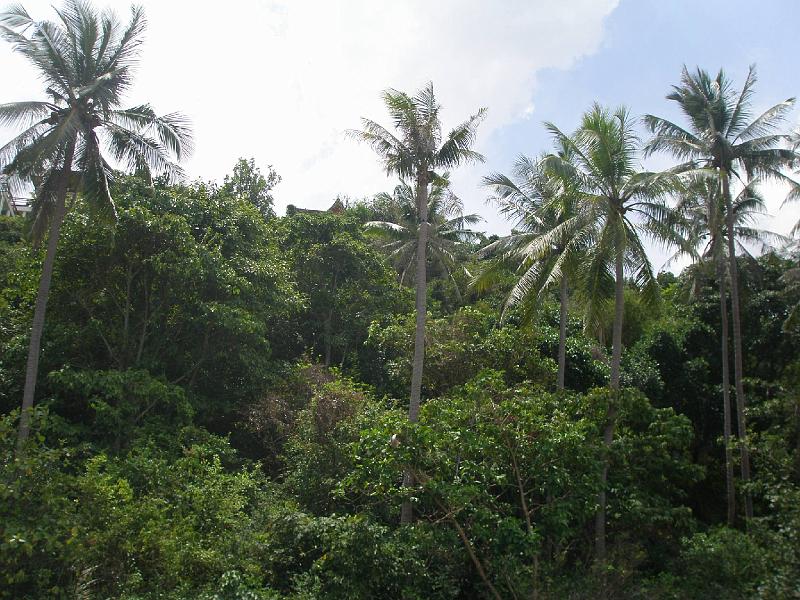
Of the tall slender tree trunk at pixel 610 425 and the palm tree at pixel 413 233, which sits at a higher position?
the palm tree at pixel 413 233

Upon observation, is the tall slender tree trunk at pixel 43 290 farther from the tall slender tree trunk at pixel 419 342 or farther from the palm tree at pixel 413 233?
the palm tree at pixel 413 233

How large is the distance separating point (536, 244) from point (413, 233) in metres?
14.6

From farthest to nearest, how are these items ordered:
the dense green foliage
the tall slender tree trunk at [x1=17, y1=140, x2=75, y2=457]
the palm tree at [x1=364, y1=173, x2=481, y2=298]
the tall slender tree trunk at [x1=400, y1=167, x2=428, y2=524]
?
the palm tree at [x1=364, y1=173, x2=481, y2=298] < the tall slender tree trunk at [x1=17, y1=140, x2=75, y2=457] < the tall slender tree trunk at [x1=400, y1=167, x2=428, y2=524] < the dense green foliage

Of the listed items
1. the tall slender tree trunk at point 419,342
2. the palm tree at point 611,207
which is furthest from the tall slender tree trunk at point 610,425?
the tall slender tree trunk at point 419,342

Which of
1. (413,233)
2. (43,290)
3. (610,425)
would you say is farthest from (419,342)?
(413,233)

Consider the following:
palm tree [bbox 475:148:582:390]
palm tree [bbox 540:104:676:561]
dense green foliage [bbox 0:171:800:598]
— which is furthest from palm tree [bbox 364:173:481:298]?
palm tree [bbox 540:104:676:561]

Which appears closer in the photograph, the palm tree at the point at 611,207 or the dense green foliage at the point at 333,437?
the dense green foliage at the point at 333,437

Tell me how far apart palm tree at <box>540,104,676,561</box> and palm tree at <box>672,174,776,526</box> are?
772mm

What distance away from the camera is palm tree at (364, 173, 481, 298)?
98.4 feet

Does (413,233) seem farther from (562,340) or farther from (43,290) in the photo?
(43,290)

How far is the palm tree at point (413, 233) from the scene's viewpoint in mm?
29984

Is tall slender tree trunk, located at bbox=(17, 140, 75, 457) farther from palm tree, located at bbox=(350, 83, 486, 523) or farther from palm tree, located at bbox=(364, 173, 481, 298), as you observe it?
palm tree, located at bbox=(364, 173, 481, 298)

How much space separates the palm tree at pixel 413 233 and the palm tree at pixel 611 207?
13.6 m

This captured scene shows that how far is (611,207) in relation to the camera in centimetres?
1449
